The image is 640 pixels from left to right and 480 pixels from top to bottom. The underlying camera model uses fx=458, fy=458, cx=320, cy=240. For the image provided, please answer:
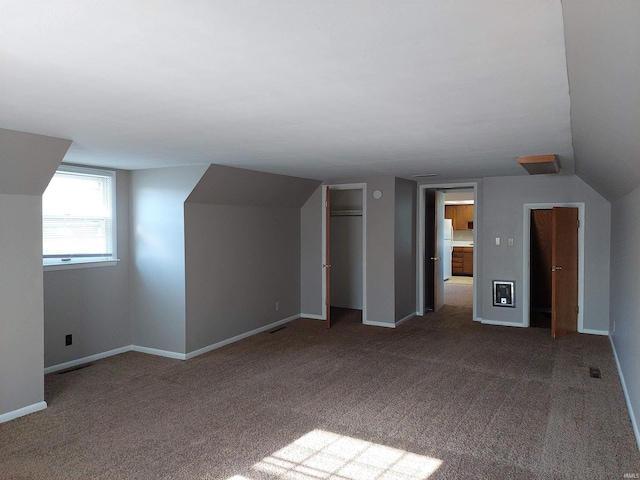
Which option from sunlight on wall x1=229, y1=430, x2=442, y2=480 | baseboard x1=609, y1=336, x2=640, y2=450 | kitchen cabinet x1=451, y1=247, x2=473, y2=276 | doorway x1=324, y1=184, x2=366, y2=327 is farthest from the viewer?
kitchen cabinet x1=451, y1=247, x2=473, y2=276

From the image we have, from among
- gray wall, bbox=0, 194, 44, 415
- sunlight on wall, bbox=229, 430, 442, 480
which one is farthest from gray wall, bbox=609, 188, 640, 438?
gray wall, bbox=0, 194, 44, 415

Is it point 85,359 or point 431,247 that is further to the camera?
point 431,247

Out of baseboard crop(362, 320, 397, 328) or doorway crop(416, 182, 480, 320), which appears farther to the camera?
doorway crop(416, 182, 480, 320)

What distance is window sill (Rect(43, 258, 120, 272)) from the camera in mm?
4844

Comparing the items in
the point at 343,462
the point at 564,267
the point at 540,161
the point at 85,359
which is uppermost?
the point at 540,161

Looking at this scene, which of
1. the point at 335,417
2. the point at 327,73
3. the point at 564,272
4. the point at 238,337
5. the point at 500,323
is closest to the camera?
the point at 327,73

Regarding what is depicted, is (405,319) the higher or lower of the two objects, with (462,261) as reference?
lower

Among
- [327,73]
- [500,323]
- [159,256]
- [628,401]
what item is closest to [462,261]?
[500,323]

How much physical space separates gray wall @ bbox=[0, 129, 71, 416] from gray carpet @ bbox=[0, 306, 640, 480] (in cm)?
32

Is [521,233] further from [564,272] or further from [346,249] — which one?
[346,249]

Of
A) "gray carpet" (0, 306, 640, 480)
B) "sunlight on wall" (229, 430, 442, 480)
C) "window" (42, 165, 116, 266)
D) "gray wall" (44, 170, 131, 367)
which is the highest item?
"window" (42, 165, 116, 266)

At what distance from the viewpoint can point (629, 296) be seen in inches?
155

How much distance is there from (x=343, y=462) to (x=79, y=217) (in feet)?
12.9

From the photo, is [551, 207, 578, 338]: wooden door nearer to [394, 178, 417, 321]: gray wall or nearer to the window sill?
[394, 178, 417, 321]: gray wall
